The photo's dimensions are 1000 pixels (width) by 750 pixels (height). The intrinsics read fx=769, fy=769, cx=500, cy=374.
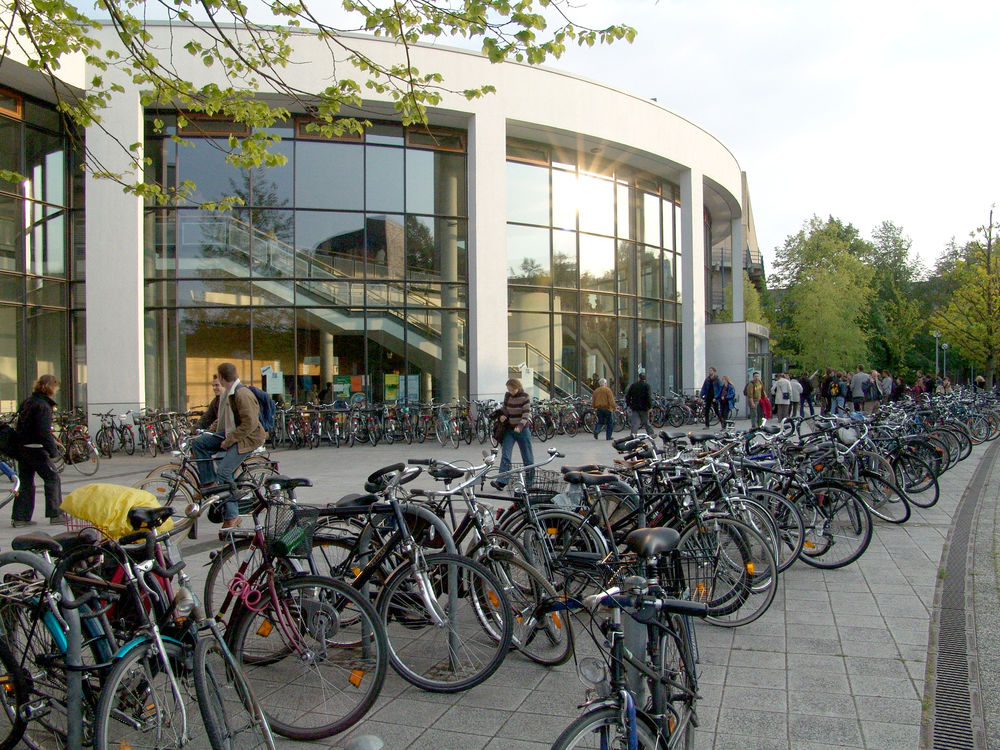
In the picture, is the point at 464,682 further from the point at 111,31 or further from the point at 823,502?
the point at 111,31

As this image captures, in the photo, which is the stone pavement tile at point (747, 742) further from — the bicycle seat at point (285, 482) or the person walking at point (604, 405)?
the person walking at point (604, 405)

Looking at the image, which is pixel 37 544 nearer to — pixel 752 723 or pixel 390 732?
pixel 390 732

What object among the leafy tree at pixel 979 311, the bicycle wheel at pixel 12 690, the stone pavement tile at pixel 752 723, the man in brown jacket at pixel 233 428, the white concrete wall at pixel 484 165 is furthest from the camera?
the leafy tree at pixel 979 311

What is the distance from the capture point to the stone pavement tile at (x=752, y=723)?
10.4 ft

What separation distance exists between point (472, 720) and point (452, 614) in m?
0.46

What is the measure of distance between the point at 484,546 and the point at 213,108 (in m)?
5.11

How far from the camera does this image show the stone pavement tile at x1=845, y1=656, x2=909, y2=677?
379 centimetres

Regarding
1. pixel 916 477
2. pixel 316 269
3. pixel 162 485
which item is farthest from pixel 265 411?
pixel 316 269

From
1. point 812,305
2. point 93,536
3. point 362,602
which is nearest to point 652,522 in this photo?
point 362,602

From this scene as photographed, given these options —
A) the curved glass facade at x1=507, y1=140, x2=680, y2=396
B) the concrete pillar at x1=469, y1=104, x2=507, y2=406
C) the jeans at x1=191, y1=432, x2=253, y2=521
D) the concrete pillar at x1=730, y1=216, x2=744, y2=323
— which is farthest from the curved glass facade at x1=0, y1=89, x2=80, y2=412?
the concrete pillar at x1=730, y1=216, x2=744, y2=323

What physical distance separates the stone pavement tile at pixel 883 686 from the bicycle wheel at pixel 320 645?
224 centimetres

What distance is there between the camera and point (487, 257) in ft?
59.6

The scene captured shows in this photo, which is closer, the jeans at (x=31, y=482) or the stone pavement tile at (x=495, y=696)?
the stone pavement tile at (x=495, y=696)

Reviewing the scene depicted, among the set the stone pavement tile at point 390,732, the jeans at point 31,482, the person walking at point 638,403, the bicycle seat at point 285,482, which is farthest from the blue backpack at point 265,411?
the person walking at point 638,403
